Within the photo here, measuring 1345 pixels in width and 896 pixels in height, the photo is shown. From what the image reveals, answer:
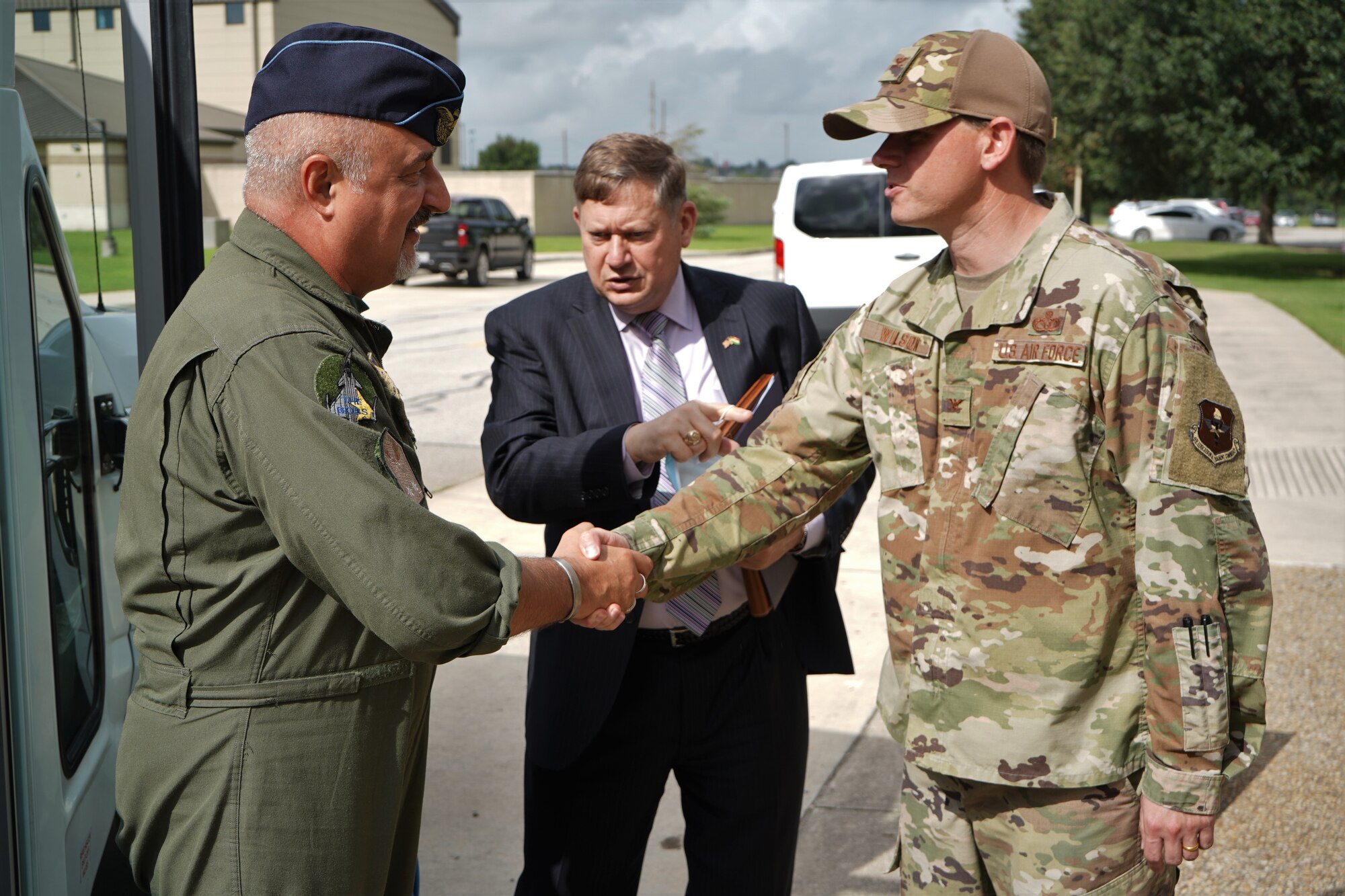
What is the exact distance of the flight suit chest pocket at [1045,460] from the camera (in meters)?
2.02

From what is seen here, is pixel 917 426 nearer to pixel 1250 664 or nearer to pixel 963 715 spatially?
pixel 963 715

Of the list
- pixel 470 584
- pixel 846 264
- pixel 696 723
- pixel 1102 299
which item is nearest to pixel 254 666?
pixel 470 584

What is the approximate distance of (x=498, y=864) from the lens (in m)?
3.76

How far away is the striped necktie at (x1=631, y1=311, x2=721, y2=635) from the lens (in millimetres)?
2592

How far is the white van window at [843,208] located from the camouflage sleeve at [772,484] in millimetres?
10598

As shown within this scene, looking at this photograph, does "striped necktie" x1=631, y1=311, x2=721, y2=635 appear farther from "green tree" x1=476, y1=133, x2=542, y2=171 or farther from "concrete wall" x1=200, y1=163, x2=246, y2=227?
"green tree" x1=476, y1=133, x2=542, y2=171

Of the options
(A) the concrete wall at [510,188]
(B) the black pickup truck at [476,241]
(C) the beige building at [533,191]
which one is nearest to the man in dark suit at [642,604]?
(B) the black pickup truck at [476,241]

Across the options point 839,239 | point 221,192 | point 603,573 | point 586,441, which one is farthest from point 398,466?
point 221,192

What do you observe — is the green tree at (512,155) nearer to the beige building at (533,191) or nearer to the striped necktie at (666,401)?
the beige building at (533,191)

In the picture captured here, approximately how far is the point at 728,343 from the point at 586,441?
0.43 metres

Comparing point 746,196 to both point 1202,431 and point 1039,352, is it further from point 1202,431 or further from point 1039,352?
point 1202,431

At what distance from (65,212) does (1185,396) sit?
244 centimetres

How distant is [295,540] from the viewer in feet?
5.22

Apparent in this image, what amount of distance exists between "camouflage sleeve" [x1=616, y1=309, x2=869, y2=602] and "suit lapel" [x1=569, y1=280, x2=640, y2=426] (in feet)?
0.88
